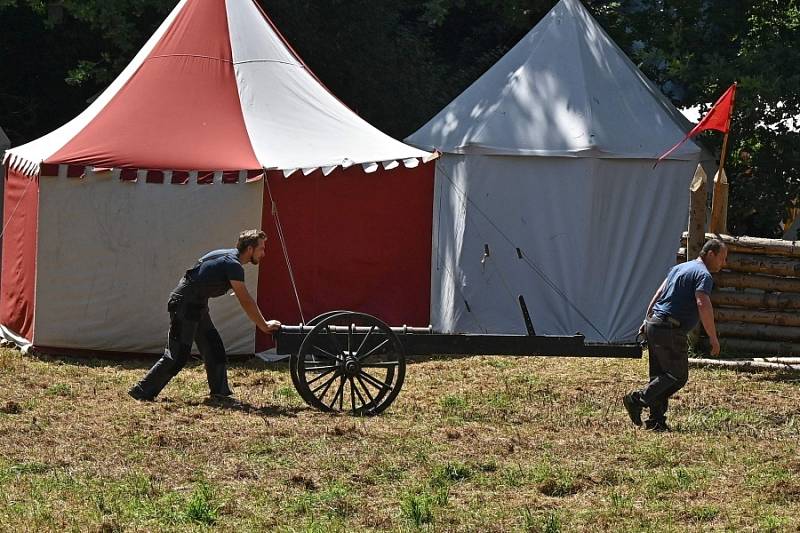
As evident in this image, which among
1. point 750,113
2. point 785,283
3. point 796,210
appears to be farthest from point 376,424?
point 796,210

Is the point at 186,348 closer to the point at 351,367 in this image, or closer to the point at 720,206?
the point at 351,367

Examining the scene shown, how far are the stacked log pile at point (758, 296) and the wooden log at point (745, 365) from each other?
584 millimetres

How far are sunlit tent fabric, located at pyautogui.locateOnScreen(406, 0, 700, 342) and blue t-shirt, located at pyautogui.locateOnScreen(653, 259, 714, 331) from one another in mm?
4640

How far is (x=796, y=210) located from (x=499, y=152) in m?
5.35

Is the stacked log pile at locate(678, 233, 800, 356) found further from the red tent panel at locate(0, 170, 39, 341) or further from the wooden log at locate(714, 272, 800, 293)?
the red tent panel at locate(0, 170, 39, 341)

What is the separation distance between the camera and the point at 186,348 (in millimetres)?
9555

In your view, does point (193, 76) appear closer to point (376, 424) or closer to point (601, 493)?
point (376, 424)

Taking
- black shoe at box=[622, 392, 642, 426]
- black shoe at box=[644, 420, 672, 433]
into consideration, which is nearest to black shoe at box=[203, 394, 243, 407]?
black shoe at box=[622, 392, 642, 426]

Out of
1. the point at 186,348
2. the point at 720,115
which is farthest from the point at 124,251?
the point at 720,115

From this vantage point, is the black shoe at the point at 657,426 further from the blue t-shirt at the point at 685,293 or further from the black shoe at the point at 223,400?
the black shoe at the point at 223,400

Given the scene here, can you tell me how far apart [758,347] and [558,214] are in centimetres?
236

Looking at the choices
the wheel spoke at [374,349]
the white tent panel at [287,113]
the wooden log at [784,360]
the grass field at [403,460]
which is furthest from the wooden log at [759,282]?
the wheel spoke at [374,349]

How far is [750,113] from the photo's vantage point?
1490 centimetres

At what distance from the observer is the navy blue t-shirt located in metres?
9.37
